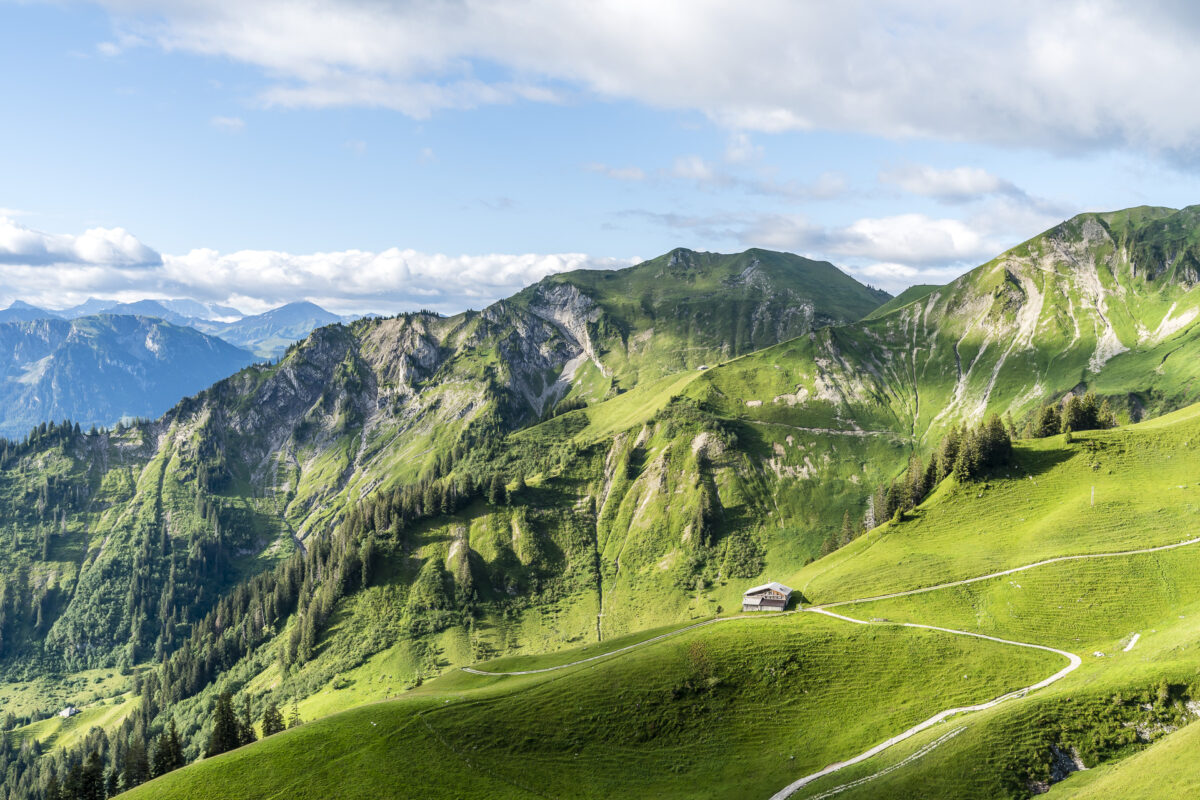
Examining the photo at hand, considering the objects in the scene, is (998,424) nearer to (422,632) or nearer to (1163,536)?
(1163,536)

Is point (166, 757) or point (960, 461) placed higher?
point (960, 461)

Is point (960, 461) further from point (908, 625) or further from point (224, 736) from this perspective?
point (224, 736)

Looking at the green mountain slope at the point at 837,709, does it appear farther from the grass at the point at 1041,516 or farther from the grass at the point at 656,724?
the grass at the point at 1041,516

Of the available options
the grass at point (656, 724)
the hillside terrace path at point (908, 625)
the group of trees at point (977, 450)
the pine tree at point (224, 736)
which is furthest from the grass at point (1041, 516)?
the pine tree at point (224, 736)

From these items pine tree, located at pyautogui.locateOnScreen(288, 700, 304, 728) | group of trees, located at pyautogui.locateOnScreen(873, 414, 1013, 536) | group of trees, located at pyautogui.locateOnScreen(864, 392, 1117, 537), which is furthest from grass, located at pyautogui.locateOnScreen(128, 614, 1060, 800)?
pine tree, located at pyautogui.locateOnScreen(288, 700, 304, 728)

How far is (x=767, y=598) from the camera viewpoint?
10762 cm

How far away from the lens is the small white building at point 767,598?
106 metres

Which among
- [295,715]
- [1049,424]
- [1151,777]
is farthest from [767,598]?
[295,715]

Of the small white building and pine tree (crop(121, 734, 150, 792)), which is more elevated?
the small white building

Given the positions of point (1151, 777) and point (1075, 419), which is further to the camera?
point (1075, 419)

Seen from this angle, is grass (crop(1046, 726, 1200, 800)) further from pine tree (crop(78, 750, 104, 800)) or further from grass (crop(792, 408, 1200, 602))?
pine tree (crop(78, 750, 104, 800))

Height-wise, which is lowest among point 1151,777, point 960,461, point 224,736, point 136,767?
point 136,767

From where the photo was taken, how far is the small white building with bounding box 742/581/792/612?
10650 cm

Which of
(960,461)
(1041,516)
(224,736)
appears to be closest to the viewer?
(224,736)
